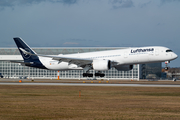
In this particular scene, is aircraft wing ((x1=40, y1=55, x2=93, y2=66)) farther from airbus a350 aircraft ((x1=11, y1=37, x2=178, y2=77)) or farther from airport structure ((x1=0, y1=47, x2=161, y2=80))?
airport structure ((x1=0, y1=47, x2=161, y2=80))

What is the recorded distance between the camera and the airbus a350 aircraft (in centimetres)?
4875

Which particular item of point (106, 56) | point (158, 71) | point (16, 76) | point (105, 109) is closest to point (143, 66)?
point (158, 71)

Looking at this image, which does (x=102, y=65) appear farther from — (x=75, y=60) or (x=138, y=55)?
(x=138, y=55)

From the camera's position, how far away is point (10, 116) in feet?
55.0

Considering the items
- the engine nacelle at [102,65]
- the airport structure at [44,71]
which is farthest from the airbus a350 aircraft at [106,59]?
the airport structure at [44,71]

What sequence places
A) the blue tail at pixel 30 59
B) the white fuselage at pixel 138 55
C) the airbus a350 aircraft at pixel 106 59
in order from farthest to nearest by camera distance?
1. the blue tail at pixel 30 59
2. the airbus a350 aircraft at pixel 106 59
3. the white fuselage at pixel 138 55

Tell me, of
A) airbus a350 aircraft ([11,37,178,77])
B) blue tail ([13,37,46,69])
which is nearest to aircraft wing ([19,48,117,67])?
airbus a350 aircraft ([11,37,178,77])

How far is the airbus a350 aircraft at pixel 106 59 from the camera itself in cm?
4875

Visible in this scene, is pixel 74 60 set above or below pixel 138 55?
below

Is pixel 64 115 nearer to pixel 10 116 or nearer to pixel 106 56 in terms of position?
pixel 10 116

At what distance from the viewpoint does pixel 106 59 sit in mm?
54062

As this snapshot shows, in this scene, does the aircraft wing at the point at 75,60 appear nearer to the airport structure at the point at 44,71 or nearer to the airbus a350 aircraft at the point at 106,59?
the airbus a350 aircraft at the point at 106,59

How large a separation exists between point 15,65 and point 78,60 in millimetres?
Result: 59226

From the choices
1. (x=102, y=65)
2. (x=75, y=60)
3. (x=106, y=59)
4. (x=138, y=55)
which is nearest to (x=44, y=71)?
(x=75, y=60)
